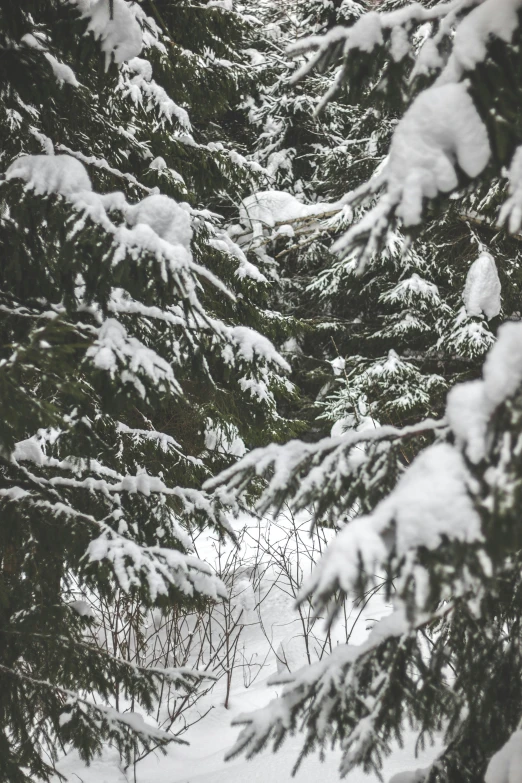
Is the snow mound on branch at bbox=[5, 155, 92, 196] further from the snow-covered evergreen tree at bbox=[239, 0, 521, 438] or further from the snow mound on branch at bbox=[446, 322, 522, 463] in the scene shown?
the snow-covered evergreen tree at bbox=[239, 0, 521, 438]

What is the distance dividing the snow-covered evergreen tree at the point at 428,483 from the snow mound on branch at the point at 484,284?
4301 mm

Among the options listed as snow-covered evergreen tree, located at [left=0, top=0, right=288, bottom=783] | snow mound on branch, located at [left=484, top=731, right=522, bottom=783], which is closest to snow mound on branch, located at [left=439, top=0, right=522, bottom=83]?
snow-covered evergreen tree, located at [left=0, top=0, right=288, bottom=783]

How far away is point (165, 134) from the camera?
4148mm

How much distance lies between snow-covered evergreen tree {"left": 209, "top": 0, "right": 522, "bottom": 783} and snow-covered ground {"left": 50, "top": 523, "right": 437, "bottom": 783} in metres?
1.26

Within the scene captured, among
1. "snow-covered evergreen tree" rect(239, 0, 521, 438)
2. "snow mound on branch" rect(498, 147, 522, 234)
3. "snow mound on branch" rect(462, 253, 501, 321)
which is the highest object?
"snow-covered evergreen tree" rect(239, 0, 521, 438)

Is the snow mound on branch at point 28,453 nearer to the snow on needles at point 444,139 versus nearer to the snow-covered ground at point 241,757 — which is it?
the snow-covered ground at point 241,757

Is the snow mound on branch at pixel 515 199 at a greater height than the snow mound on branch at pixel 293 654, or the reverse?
the snow mound on branch at pixel 515 199

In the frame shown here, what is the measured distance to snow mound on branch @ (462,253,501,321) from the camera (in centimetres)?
530

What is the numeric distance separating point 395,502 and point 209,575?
158 centimetres

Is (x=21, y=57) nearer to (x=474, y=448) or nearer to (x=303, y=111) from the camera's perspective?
(x=474, y=448)

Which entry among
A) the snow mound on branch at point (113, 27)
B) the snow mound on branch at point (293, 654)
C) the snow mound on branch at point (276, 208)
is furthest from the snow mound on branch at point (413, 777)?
the snow mound on branch at point (276, 208)

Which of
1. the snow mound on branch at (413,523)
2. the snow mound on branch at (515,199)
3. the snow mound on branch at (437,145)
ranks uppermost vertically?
the snow mound on branch at (437,145)

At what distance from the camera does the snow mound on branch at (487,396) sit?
0.86m

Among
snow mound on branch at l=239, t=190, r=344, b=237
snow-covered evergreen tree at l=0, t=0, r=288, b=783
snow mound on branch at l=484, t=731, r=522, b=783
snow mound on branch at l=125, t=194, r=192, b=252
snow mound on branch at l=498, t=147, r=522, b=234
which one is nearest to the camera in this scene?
snow mound on branch at l=498, t=147, r=522, b=234
